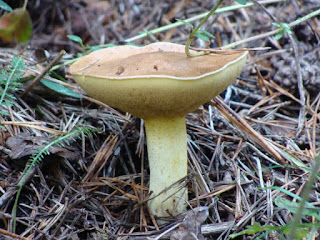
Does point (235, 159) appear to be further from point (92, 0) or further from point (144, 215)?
point (92, 0)

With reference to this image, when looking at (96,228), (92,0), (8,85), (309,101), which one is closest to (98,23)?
(92,0)

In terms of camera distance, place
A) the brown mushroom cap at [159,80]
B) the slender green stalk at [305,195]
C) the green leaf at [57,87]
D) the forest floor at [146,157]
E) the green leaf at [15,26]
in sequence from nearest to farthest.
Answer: the slender green stalk at [305,195]
the brown mushroom cap at [159,80]
the forest floor at [146,157]
the green leaf at [15,26]
the green leaf at [57,87]

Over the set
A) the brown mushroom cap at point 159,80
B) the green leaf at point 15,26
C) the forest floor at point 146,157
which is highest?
the green leaf at point 15,26

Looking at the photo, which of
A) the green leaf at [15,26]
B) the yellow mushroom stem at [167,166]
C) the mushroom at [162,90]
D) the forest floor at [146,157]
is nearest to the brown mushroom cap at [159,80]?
the mushroom at [162,90]

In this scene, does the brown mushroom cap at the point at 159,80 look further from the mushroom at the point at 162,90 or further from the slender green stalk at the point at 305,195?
the slender green stalk at the point at 305,195

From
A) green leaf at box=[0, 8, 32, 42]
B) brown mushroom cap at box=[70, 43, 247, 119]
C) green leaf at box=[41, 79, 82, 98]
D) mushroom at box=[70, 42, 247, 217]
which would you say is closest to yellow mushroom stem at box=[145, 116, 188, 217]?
mushroom at box=[70, 42, 247, 217]
